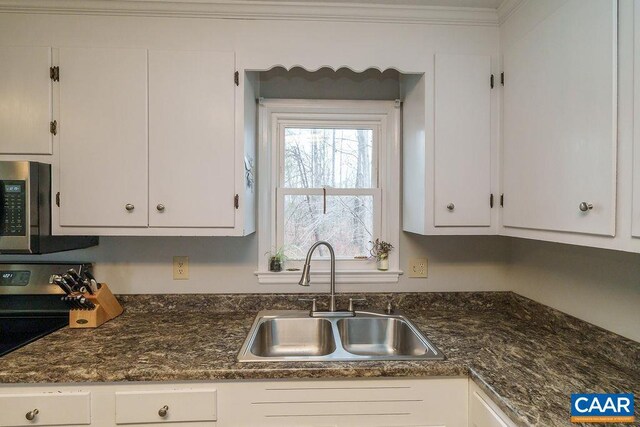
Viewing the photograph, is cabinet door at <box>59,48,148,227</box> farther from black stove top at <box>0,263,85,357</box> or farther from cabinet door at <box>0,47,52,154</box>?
Answer: black stove top at <box>0,263,85,357</box>

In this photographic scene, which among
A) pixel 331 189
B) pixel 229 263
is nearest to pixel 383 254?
pixel 331 189

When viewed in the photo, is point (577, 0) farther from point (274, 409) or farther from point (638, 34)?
point (274, 409)

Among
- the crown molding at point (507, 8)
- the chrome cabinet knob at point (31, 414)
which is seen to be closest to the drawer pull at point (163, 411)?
the chrome cabinet knob at point (31, 414)

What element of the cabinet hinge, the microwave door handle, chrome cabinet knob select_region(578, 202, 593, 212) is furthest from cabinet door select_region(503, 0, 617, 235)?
the microwave door handle

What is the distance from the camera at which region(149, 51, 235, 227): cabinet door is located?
1.53m

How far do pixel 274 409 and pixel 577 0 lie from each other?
1.76 m

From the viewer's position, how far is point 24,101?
1497 mm

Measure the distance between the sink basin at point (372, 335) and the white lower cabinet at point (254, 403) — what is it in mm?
445

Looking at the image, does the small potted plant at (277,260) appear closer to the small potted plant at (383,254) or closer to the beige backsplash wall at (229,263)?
the beige backsplash wall at (229,263)

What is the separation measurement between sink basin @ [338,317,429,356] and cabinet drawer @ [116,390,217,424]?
724mm

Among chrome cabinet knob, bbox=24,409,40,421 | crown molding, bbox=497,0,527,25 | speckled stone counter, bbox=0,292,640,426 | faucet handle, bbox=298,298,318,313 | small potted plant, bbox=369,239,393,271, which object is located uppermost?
crown molding, bbox=497,0,527,25

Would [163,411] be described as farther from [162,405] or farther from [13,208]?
[13,208]

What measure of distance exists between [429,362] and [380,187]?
1023 millimetres

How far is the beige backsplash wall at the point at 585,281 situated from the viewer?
1.25 metres
